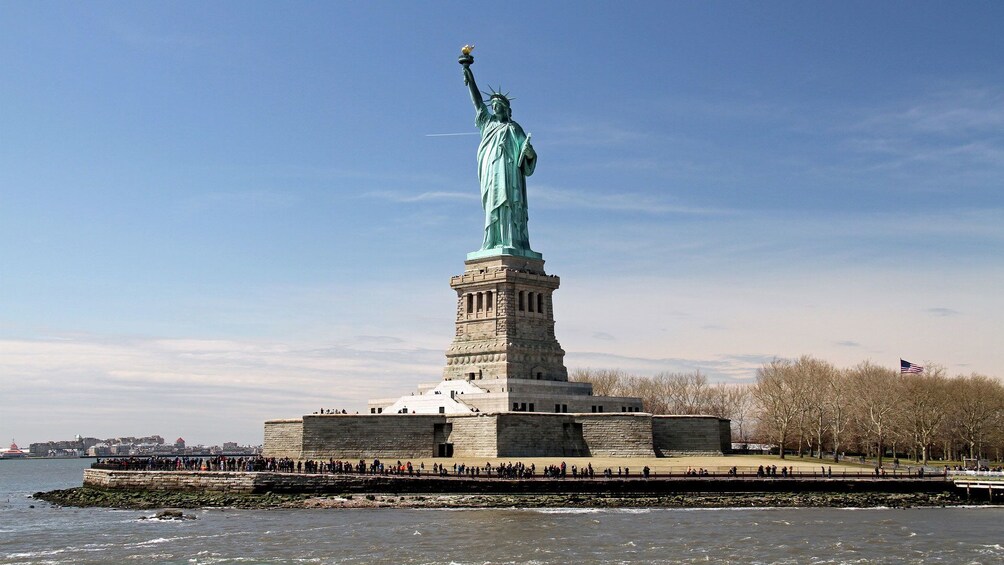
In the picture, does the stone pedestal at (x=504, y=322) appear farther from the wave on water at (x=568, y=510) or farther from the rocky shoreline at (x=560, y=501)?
the wave on water at (x=568, y=510)

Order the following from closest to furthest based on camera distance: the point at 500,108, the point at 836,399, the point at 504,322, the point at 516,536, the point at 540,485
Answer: the point at 516,536 < the point at 540,485 < the point at 504,322 < the point at 500,108 < the point at 836,399

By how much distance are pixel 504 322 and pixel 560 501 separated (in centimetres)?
2383

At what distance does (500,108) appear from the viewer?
80.4 metres

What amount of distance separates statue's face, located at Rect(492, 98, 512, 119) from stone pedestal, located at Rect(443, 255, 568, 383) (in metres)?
10.3

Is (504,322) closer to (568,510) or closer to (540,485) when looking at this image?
(540,485)

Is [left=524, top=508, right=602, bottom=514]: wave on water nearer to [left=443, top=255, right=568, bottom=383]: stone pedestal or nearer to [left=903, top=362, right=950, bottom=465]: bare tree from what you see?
[left=443, top=255, right=568, bottom=383]: stone pedestal

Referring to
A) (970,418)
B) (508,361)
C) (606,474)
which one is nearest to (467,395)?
(508,361)

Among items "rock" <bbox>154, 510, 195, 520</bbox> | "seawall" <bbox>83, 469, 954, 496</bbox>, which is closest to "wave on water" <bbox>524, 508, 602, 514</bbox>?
"seawall" <bbox>83, 469, 954, 496</bbox>

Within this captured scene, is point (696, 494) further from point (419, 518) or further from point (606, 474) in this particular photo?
point (419, 518)

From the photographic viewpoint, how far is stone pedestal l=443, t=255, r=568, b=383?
7531 centimetres

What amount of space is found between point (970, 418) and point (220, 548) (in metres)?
66.1

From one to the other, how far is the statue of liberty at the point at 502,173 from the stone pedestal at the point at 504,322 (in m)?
1.76

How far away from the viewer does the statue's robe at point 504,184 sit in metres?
79.2

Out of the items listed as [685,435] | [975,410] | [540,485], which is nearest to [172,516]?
[540,485]
